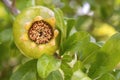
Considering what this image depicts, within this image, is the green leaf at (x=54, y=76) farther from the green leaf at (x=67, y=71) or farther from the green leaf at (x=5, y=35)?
the green leaf at (x=5, y=35)

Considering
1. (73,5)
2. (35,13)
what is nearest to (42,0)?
(35,13)

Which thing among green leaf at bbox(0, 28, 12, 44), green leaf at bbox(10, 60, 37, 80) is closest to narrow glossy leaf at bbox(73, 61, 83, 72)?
green leaf at bbox(10, 60, 37, 80)

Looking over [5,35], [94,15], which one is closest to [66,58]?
[5,35]

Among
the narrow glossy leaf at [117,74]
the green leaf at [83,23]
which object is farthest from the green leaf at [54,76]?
the green leaf at [83,23]

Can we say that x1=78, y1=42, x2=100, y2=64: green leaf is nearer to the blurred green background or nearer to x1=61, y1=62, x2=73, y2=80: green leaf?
x1=61, y1=62, x2=73, y2=80: green leaf

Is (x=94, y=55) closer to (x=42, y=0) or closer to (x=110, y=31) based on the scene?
(x=42, y=0)

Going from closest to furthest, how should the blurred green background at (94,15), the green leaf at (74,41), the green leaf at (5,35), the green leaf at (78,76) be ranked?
1. the green leaf at (78,76)
2. the green leaf at (74,41)
3. the green leaf at (5,35)
4. the blurred green background at (94,15)
